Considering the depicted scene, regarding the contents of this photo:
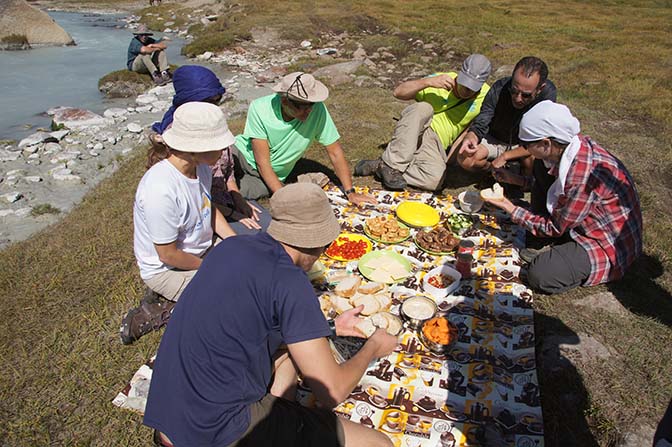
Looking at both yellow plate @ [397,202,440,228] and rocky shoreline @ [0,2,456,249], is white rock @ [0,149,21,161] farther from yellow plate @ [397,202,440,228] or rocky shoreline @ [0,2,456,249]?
yellow plate @ [397,202,440,228]

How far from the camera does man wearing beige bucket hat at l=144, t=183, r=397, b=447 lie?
77.0 inches

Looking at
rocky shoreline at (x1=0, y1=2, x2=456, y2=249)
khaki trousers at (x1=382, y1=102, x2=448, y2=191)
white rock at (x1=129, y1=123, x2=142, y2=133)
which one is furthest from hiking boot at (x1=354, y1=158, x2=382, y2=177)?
white rock at (x1=129, y1=123, x2=142, y2=133)

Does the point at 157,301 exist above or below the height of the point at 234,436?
below

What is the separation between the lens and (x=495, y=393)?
2855 millimetres

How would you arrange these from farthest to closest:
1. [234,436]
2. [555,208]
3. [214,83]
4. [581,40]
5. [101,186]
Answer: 1. [581,40]
2. [101,186]
3. [214,83]
4. [555,208]
5. [234,436]

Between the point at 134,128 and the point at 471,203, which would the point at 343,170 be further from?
the point at 134,128

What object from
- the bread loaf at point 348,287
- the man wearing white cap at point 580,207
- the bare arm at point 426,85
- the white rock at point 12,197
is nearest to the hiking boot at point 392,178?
the bare arm at point 426,85

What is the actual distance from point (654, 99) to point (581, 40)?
1016 cm

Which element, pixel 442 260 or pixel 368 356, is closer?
pixel 368 356

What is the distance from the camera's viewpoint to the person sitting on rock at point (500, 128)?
17.0 ft

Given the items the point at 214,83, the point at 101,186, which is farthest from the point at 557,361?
the point at 101,186

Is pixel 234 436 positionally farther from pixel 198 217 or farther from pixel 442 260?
pixel 442 260

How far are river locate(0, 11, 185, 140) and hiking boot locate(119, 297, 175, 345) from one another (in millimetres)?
8458

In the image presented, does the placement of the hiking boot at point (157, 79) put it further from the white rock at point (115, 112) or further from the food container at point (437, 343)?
the food container at point (437, 343)
